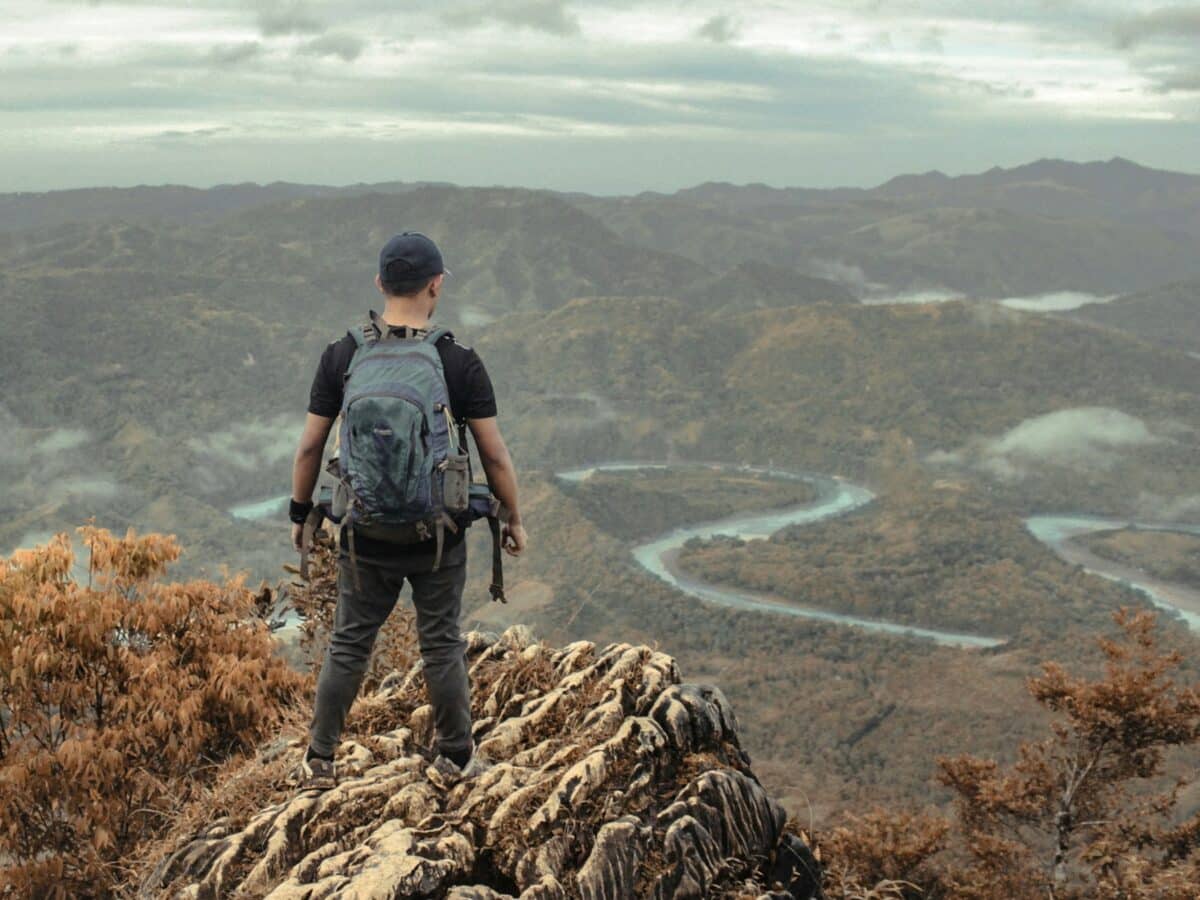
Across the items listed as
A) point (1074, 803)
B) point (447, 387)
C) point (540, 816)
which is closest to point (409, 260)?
point (447, 387)

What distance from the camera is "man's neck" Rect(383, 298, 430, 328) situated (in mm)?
8555

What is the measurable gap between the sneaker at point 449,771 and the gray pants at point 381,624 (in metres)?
0.38

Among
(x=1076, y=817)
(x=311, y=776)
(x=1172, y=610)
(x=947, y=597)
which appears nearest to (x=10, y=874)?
(x=311, y=776)

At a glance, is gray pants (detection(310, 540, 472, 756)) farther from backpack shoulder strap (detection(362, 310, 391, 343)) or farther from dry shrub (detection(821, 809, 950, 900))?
dry shrub (detection(821, 809, 950, 900))

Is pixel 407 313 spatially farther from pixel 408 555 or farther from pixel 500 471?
pixel 408 555

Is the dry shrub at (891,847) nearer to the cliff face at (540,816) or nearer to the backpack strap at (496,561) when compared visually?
the cliff face at (540,816)

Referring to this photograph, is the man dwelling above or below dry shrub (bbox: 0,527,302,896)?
above

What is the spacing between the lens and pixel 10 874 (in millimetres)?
13070

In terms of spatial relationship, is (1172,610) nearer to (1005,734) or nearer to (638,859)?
(1005,734)

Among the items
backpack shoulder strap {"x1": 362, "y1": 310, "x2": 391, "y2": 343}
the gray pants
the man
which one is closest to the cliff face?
the man

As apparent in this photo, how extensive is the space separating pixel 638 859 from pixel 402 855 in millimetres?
2023

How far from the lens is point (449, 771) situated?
981 centimetres

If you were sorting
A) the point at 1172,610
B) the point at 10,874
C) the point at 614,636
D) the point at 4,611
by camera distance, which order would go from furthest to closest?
the point at 1172,610 → the point at 614,636 → the point at 4,611 → the point at 10,874

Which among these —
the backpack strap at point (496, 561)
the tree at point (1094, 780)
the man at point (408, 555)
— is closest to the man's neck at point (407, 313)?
the man at point (408, 555)
